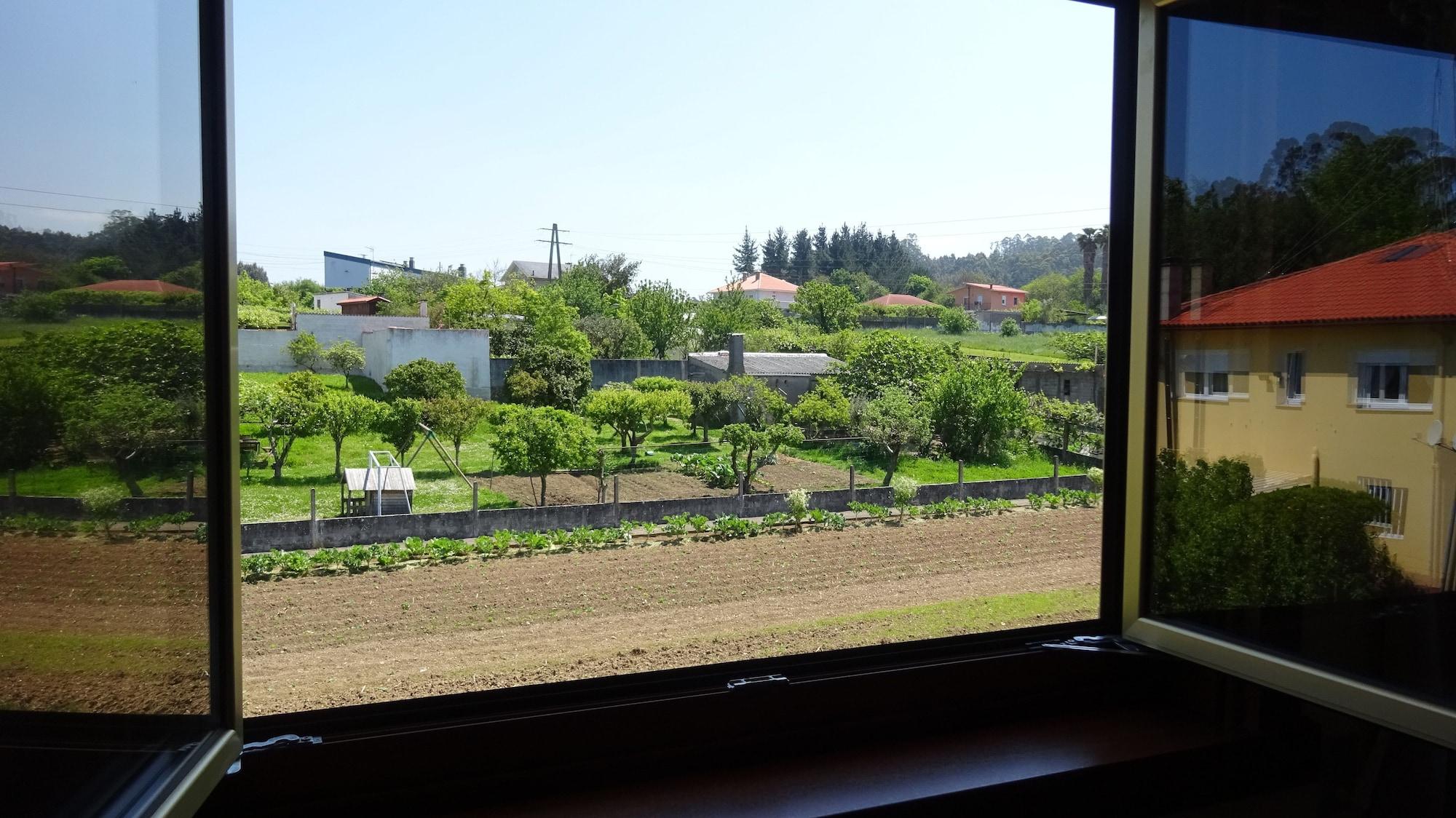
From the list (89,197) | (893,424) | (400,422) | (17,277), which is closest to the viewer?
(17,277)

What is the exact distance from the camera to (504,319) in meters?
1.64

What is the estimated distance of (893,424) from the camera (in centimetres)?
198

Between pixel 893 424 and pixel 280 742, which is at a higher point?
pixel 893 424

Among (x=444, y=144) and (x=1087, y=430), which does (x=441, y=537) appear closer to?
(x=444, y=144)

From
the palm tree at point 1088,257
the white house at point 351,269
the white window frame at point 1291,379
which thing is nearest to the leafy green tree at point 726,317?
the white house at point 351,269

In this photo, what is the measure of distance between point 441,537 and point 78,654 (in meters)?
0.73

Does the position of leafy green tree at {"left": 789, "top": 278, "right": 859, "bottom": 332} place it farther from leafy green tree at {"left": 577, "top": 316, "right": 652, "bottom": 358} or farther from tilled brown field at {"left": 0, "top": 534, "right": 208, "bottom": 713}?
tilled brown field at {"left": 0, "top": 534, "right": 208, "bottom": 713}

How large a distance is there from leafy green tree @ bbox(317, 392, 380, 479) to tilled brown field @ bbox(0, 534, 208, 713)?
37 cm

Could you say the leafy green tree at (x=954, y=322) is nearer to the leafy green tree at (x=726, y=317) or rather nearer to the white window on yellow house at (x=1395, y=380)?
the leafy green tree at (x=726, y=317)

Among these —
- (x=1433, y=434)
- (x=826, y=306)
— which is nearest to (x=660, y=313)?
(x=826, y=306)

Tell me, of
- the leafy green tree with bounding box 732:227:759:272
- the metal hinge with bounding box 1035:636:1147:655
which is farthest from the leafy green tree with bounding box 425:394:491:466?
the metal hinge with bounding box 1035:636:1147:655

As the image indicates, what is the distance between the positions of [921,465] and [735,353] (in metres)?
0.50

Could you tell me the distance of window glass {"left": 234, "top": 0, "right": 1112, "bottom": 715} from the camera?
150cm

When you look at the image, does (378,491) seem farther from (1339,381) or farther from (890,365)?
(1339,381)
